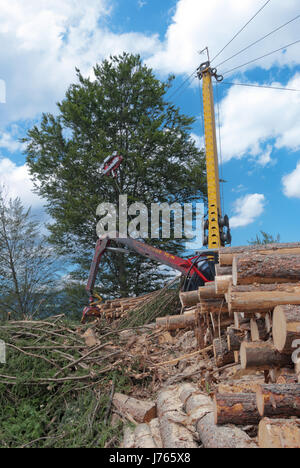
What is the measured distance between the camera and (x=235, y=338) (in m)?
4.75

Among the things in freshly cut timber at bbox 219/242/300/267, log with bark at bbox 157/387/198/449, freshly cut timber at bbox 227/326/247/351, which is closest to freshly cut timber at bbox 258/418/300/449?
log with bark at bbox 157/387/198/449

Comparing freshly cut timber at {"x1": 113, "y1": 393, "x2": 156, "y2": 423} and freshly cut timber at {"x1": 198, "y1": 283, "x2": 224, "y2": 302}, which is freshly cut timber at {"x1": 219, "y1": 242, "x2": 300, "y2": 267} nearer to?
freshly cut timber at {"x1": 198, "y1": 283, "x2": 224, "y2": 302}

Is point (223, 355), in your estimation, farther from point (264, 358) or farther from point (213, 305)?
point (264, 358)

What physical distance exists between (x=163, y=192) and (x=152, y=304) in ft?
29.5

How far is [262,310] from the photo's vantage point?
4.09 meters

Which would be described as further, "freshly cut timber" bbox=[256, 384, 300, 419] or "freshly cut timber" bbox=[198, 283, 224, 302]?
"freshly cut timber" bbox=[198, 283, 224, 302]

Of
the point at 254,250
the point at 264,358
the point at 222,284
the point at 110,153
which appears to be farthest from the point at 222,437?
the point at 110,153

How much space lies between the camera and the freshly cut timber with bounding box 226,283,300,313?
400 centimetres

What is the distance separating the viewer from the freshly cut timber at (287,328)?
3404 mm

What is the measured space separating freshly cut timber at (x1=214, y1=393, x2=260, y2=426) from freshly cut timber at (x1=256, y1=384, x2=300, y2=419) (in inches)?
5.5

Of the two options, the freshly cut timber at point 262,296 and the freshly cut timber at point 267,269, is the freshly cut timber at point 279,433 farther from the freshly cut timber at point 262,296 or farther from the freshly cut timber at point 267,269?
the freshly cut timber at point 267,269

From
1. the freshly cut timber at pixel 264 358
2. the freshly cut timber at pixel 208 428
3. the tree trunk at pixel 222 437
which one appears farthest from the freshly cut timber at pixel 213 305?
the tree trunk at pixel 222 437

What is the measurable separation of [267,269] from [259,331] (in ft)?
2.30
